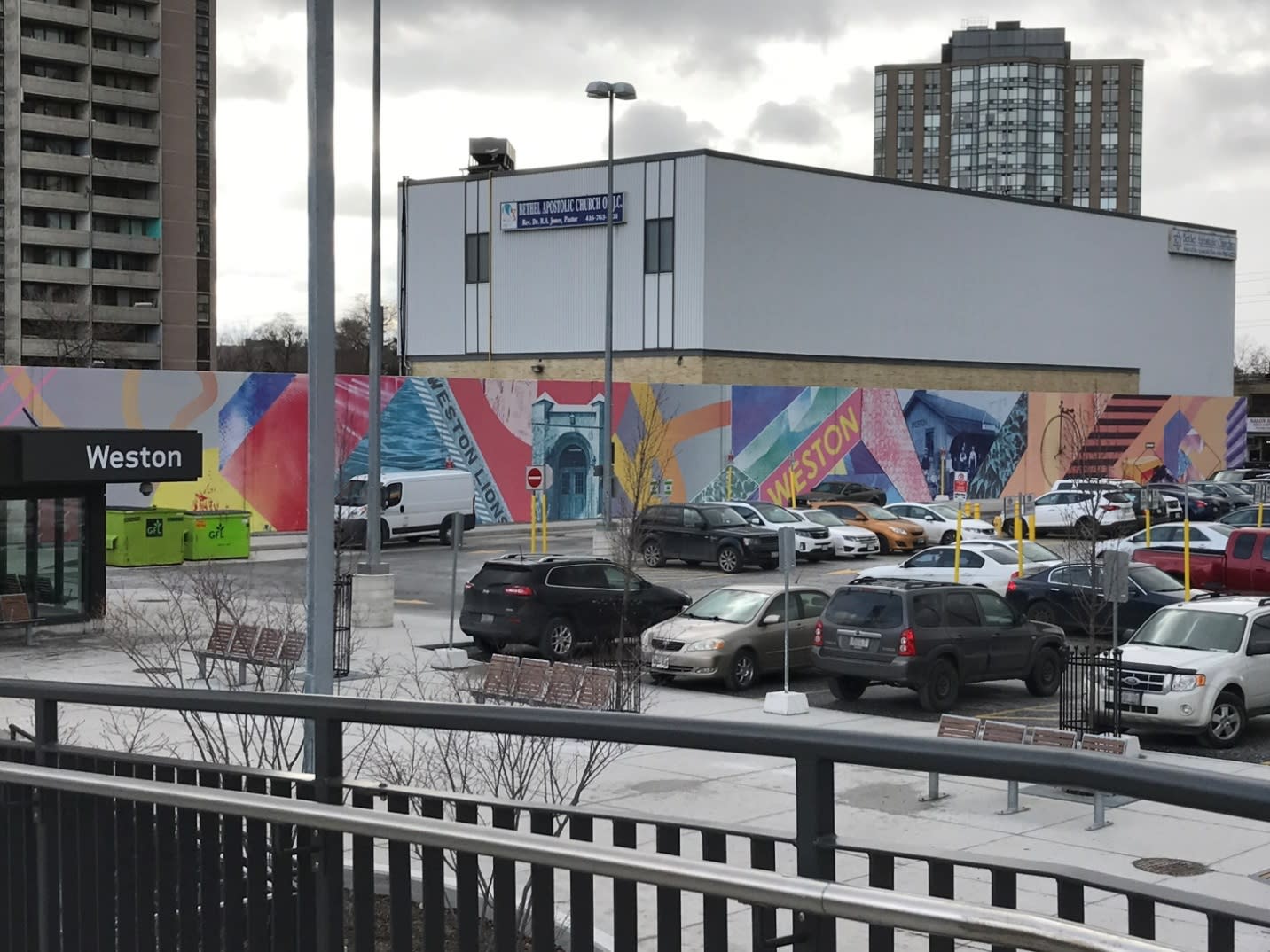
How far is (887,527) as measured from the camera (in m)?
47.6

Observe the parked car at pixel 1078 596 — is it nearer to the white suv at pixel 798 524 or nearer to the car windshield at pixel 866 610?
the car windshield at pixel 866 610

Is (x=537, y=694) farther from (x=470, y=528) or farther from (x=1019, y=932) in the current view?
(x=470, y=528)

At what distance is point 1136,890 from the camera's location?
278 cm

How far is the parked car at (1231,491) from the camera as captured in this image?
56.7 m

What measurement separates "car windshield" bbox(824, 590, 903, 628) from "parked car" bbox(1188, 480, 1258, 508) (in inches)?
1518

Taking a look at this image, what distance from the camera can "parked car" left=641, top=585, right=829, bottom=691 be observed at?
2305 centimetres

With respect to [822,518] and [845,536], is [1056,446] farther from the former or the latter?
[845,536]

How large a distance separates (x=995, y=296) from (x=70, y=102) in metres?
64.7

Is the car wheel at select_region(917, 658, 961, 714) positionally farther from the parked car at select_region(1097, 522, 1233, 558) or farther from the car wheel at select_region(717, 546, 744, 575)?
the car wheel at select_region(717, 546, 744, 575)

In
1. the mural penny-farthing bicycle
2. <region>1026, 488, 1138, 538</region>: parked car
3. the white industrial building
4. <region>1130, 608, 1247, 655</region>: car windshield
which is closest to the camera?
<region>1130, 608, 1247, 655</region>: car windshield

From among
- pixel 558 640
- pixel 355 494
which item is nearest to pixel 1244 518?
pixel 355 494

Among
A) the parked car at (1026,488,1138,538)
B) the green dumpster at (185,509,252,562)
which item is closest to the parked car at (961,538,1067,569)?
the parked car at (1026,488,1138,538)

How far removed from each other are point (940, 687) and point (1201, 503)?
36.3 meters

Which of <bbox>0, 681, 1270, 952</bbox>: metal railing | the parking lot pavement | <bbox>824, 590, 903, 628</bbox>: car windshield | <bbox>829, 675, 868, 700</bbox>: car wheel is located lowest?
the parking lot pavement
